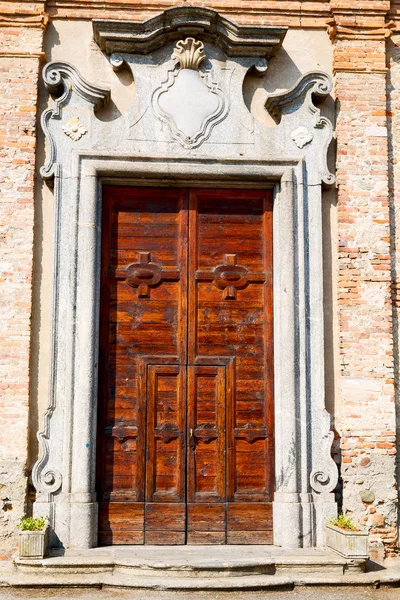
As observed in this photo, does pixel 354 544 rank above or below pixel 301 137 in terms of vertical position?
below

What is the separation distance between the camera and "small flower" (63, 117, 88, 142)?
8117mm

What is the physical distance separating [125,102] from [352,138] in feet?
7.77

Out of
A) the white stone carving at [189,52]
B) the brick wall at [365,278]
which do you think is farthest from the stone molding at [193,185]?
the brick wall at [365,278]

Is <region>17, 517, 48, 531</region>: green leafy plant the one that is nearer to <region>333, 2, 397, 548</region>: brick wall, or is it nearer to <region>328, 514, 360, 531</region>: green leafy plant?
<region>328, 514, 360, 531</region>: green leafy plant

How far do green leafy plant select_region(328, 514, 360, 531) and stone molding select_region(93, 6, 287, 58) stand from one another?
468 centimetres

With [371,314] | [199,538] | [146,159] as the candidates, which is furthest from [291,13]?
[199,538]

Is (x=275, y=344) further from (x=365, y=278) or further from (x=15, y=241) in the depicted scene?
(x=15, y=241)

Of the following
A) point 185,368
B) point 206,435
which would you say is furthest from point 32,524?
point 185,368

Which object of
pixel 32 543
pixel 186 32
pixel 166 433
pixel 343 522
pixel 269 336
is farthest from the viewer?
pixel 186 32

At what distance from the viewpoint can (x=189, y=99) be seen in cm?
827

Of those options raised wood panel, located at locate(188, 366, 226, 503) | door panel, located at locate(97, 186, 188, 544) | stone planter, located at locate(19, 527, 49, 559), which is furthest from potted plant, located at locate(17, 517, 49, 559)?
raised wood panel, located at locate(188, 366, 226, 503)

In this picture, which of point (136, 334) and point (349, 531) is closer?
point (349, 531)

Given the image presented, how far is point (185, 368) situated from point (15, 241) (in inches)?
82.5

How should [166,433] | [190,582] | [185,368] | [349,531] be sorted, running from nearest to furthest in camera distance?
1. [190,582]
2. [349,531]
3. [166,433]
4. [185,368]
